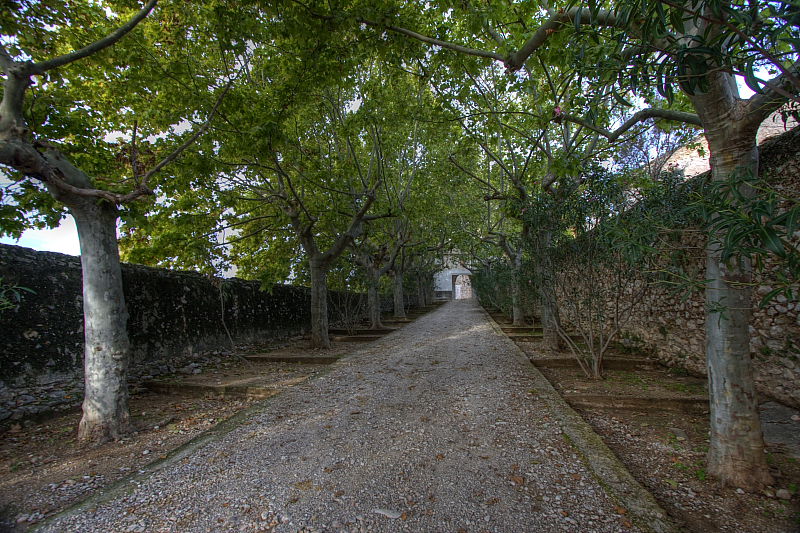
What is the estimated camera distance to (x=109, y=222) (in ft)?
11.3

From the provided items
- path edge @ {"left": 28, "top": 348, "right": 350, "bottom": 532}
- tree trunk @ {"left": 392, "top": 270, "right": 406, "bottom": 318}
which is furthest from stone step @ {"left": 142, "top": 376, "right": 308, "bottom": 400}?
tree trunk @ {"left": 392, "top": 270, "right": 406, "bottom": 318}

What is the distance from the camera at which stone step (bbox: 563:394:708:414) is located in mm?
3789

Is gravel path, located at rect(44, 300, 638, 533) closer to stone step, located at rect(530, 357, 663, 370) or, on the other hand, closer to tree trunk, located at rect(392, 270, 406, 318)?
stone step, located at rect(530, 357, 663, 370)

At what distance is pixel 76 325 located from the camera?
4.54 metres

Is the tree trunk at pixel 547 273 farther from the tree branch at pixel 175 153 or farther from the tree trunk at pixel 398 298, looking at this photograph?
the tree trunk at pixel 398 298

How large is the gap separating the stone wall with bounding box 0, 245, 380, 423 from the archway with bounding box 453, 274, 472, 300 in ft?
163

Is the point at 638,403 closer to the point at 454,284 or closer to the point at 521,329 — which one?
the point at 521,329

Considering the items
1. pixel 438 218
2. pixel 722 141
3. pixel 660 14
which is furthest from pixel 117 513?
pixel 438 218

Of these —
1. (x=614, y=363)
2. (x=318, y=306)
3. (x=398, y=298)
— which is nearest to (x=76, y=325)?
(x=318, y=306)

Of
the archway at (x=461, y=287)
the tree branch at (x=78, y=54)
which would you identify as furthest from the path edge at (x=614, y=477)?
the archway at (x=461, y=287)

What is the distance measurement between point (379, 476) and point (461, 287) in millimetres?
57025

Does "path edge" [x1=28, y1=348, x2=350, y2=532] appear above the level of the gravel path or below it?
above

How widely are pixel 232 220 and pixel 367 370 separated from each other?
16.2 feet

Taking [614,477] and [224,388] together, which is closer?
[614,477]
